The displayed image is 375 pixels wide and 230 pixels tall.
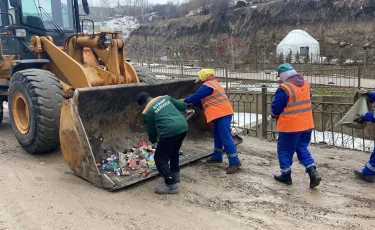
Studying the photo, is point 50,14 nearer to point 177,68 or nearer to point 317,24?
point 177,68

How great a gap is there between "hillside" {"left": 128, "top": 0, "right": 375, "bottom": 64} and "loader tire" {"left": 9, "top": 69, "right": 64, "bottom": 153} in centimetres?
2475

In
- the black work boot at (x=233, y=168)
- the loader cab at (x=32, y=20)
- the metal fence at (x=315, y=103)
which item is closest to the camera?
the black work boot at (x=233, y=168)

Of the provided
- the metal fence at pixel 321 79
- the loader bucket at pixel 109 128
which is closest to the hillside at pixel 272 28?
the metal fence at pixel 321 79

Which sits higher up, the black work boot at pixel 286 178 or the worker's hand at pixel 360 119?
the worker's hand at pixel 360 119

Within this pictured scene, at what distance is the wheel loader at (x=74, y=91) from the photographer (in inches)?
198

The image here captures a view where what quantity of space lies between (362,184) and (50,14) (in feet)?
20.1

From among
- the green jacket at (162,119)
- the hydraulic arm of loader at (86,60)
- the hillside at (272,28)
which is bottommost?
the green jacket at (162,119)

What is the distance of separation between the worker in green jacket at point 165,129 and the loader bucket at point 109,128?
0.44 meters

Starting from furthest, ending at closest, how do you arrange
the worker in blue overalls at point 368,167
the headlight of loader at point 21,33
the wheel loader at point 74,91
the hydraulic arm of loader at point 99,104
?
the headlight of loader at point 21,33, the worker in blue overalls at point 368,167, the wheel loader at point 74,91, the hydraulic arm of loader at point 99,104

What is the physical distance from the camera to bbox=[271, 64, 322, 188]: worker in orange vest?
4875 mm

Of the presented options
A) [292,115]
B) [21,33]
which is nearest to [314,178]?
[292,115]

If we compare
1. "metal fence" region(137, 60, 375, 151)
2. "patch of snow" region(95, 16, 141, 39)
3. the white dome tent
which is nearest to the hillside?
the white dome tent

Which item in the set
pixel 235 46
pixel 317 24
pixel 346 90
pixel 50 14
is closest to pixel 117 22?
pixel 235 46

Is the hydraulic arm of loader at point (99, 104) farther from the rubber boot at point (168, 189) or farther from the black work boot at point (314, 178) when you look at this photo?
the black work boot at point (314, 178)
